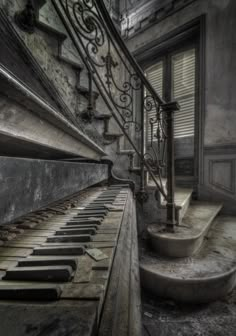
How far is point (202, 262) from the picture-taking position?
129cm

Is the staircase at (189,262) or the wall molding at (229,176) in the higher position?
the wall molding at (229,176)

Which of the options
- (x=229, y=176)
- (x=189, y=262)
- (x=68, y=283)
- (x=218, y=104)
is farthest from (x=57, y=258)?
(x=218, y=104)

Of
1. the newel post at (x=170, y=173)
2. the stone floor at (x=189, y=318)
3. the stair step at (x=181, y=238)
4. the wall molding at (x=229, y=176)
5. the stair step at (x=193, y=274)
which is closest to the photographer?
the stone floor at (x=189, y=318)

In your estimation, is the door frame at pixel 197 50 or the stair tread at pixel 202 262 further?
the door frame at pixel 197 50

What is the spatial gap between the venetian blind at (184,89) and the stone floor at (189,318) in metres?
2.55

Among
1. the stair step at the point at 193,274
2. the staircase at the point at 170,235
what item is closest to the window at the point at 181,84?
the staircase at the point at 170,235

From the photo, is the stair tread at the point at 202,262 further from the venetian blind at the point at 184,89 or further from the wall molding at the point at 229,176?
the venetian blind at the point at 184,89

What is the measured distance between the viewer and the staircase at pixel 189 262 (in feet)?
3.68

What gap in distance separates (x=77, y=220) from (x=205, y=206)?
206 centimetres

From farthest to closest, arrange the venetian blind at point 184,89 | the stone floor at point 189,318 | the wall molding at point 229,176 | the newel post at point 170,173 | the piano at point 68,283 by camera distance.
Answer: the venetian blind at point 184,89 → the wall molding at point 229,176 → the newel post at point 170,173 → the stone floor at point 189,318 → the piano at point 68,283

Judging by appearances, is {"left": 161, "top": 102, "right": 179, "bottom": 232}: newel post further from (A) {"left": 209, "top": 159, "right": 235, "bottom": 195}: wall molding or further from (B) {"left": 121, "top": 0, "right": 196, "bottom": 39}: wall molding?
(B) {"left": 121, "top": 0, "right": 196, "bottom": 39}: wall molding

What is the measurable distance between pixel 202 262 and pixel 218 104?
7.51 ft

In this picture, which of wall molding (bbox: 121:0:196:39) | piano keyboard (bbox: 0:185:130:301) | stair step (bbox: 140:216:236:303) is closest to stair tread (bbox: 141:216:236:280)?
stair step (bbox: 140:216:236:303)

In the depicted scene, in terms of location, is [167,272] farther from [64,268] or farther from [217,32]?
[217,32]
